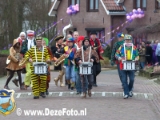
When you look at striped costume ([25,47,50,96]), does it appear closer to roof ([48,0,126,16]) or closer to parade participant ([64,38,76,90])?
parade participant ([64,38,76,90])

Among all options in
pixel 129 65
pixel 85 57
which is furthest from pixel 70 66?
pixel 129 65

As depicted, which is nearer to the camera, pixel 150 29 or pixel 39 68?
pixel 39 68

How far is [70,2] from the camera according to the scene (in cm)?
4159

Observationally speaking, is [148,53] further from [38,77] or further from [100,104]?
[100,104]

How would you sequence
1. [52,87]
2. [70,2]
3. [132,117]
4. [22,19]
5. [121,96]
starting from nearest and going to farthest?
1. [132,117]
2. [121,96]
3. [52,87]
4. [70,2]
5. [22,19]

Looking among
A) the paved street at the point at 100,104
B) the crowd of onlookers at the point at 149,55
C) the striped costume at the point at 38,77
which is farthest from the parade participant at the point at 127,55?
the crowd of onlookers at the point at 149,55

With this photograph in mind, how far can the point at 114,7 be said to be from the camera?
3950cm

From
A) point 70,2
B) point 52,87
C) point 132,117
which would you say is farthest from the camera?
Result: point 70,2

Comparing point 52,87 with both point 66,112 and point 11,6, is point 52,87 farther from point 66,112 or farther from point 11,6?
point 11,6

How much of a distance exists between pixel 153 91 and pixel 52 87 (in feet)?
10.9

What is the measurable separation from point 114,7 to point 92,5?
2129 millimetres

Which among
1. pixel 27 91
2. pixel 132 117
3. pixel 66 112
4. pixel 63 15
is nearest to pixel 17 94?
pixel 27 91

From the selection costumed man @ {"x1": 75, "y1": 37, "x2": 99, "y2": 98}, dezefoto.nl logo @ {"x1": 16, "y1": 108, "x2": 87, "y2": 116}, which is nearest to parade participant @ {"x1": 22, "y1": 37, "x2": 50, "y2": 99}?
costumed man @ {"x1": 75, "y1": 37, "x2": 99, "y2": 98}

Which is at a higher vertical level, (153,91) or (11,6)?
(11,6)
